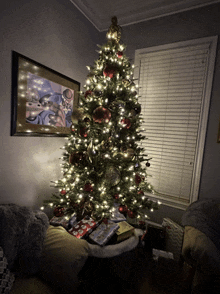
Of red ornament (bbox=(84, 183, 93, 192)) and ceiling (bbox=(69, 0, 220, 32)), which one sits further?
ceiling (bbox=(69, 0, 220, 32))

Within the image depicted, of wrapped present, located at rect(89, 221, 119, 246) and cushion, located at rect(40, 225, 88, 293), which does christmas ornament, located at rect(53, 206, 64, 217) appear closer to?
cushion, located at rect(40, 225, 88, 293)

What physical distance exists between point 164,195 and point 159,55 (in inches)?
91.4

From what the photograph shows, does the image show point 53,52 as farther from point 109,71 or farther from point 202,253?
point 202,253

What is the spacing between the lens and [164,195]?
259cm

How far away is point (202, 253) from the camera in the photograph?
56.6 inches

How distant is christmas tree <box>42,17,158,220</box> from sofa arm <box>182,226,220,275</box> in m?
0.57

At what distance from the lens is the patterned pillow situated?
1094 millimetres

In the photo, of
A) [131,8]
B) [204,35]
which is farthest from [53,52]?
[204,35]

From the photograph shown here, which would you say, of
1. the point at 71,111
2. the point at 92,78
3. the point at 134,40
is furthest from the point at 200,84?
the point at 71,111

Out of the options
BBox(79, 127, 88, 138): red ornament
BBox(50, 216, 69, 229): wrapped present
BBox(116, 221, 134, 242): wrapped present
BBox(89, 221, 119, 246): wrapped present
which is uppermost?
BBox(79, 127, 88, 138): red ornament

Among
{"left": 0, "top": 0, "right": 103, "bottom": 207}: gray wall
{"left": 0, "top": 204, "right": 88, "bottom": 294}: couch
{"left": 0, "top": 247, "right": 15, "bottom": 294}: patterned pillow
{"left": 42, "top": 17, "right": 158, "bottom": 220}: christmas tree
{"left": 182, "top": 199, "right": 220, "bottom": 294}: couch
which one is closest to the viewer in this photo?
{"left": 0, "top": 247, "right": 15, "bottom": 294}: patterned pillow

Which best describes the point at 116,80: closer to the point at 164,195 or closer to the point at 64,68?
the point at 64,68

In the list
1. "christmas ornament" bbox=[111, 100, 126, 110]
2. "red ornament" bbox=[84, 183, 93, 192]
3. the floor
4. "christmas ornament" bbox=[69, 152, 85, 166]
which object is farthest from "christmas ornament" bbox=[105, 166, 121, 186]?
Answer: the floor

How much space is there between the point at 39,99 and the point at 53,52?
2.27 feet
